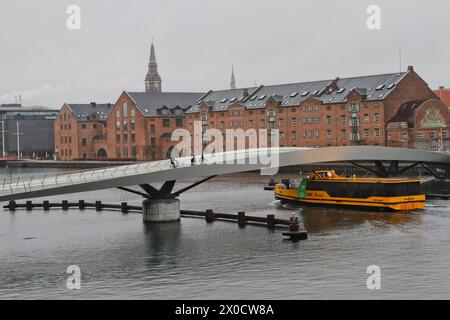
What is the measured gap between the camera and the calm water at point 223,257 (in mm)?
40688

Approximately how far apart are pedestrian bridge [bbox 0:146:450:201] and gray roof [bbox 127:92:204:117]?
102933mm

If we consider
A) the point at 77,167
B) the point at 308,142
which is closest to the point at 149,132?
the point at 77,167

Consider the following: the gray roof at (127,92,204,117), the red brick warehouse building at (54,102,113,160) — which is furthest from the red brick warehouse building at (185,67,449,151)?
the red brick warehouse building at (54,102,113,160)

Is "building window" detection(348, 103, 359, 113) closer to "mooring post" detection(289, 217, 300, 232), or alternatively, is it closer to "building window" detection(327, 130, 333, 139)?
"building window" detection(327, 130, 333, 139)

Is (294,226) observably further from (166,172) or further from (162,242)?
(166,172)

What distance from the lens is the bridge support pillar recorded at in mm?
65000

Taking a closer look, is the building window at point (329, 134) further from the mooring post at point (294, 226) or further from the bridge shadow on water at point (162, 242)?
the mooring post at point (294, 226)

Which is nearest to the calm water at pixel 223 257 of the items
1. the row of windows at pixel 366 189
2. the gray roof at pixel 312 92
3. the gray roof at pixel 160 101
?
the row of windows at pixel 366 189

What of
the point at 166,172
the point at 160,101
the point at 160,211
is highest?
the point at 160,101

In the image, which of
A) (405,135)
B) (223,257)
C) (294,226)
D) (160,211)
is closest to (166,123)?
(405,135)

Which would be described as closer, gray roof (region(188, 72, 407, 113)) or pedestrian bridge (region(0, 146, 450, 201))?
Answer: pedestrian bridge (region(0, 146, 450, 201))

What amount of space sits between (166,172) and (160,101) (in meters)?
121

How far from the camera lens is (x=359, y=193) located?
7512 centimetres

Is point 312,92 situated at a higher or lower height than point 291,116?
higher
